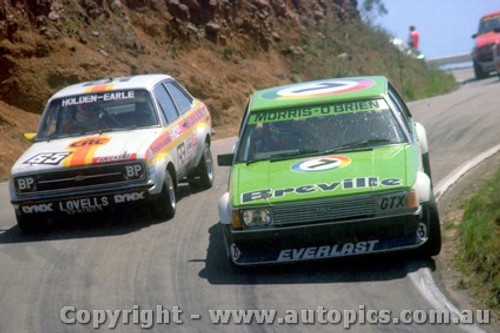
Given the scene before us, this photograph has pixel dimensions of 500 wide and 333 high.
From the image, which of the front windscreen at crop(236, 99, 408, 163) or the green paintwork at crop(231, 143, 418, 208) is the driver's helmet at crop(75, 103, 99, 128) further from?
the green paintwork at crop(231, 143, 418, 208)

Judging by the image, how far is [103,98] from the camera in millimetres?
11945

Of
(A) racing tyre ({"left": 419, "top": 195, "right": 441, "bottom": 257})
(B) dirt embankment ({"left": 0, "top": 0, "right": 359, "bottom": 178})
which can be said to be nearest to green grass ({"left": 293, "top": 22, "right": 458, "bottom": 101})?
(B) dirt embankment ({"left": 0, "top": 0, "right": 359, "bottom": 178})

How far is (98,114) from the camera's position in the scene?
1180cm

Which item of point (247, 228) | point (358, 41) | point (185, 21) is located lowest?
point (358, 41)

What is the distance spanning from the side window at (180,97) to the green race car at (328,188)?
3491mm

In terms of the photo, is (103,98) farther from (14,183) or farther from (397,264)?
(397,264)

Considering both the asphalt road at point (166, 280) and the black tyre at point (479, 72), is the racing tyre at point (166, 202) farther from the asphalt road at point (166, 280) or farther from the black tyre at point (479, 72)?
the black tyre at point (479, 72)

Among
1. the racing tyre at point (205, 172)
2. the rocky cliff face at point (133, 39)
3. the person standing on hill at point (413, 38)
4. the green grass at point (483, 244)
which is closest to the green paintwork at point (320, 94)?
the green grass at point (483, 244)

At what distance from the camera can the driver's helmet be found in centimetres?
1173

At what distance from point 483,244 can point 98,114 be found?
546 cm

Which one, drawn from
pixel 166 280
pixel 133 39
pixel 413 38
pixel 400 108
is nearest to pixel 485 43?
pixel 413 38

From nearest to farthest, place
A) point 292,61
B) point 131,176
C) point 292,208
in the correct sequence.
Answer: point 292,208, point 131,176, point 292,61

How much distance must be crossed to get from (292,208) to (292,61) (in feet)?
73.0

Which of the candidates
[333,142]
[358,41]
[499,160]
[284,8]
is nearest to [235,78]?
[284,8]
